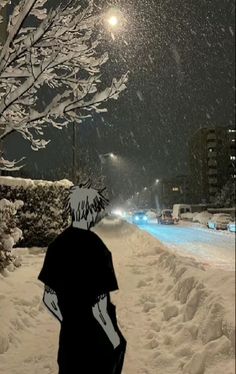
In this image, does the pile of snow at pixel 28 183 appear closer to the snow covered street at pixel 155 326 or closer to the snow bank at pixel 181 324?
the snow covered street at pixel 155 326

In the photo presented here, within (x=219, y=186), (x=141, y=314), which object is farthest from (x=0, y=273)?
(x=219, y=186)

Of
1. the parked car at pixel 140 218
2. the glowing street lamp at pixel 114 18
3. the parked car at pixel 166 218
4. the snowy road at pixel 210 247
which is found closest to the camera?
the glowing street lamp at pixel 114 18

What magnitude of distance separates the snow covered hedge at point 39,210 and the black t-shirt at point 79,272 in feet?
33.8

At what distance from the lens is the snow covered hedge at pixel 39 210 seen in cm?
1323

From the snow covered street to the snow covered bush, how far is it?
0.70 m

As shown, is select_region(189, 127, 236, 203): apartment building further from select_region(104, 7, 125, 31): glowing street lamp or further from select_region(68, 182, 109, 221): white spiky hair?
select_region(68, 182, 109, 221): white spiky hair

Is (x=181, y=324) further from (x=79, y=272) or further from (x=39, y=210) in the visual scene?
(x=39, y=210)

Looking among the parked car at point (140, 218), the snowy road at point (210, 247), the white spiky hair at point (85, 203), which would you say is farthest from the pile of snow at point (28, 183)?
the parked car at point (140, 218)

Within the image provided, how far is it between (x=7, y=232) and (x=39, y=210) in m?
3.98

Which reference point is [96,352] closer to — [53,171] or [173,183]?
[53,171]

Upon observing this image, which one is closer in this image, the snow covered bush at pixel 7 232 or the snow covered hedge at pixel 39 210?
the snow covered bush at pixel 7 232

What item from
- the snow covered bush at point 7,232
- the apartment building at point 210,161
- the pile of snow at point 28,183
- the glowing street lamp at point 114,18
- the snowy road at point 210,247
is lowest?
the snowy road at point 210,247

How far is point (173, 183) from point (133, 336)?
350ft
